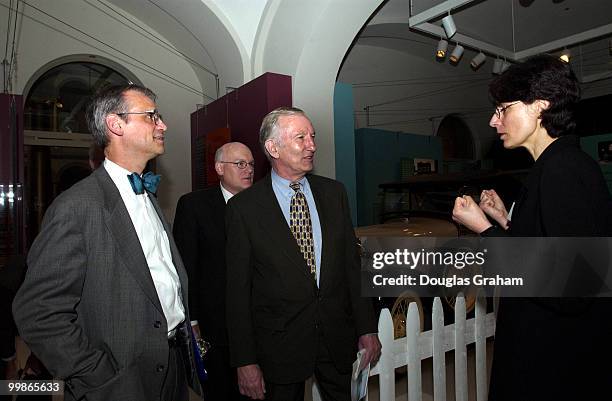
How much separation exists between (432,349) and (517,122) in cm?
173

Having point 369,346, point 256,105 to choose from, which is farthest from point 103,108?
point 256,105

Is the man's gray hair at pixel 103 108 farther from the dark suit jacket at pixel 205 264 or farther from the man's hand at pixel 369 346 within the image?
the man's hand at pixel 369 346

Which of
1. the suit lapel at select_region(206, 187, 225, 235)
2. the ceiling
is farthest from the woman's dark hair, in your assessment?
the ceiling

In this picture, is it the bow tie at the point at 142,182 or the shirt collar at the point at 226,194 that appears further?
the shirt collar at the point at 226,194

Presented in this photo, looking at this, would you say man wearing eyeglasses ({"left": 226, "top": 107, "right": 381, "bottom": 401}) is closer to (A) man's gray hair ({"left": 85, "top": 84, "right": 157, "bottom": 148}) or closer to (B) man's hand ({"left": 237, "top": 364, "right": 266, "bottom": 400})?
(B) man's hand ({"left": 237, "top": 364, "right": 266, "bottom": 400})

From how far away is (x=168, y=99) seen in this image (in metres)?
6.79

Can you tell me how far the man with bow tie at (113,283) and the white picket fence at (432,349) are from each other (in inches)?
42.8

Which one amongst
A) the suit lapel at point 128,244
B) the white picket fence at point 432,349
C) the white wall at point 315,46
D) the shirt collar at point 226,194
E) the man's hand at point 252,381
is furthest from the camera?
the white wall at point 315,46

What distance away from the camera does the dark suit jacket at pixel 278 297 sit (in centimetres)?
194

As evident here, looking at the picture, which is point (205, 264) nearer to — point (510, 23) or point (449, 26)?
point (449, 26)

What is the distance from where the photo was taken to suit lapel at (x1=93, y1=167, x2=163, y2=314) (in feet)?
4.91

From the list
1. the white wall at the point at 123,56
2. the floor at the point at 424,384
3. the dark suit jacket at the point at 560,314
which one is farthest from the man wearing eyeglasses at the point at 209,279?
the white wall at the point at 123,56

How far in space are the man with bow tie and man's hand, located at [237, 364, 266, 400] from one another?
225 mm

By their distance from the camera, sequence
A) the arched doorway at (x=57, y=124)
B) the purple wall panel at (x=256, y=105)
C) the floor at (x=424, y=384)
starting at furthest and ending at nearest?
the arched doorway at (x=57, y=124) → the purple wall panel at (x=256, y=105) → the floor at (x=424, y=384)
